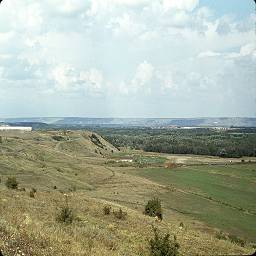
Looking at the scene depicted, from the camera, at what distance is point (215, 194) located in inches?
2869

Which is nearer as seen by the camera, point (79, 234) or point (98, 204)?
point (79, 234)

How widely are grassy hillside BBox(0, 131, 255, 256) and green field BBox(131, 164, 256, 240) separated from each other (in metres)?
0.18

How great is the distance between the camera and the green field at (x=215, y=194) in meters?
49.8

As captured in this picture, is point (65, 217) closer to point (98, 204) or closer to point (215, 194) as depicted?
point (98, 204)

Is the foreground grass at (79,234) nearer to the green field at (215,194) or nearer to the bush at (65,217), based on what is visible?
the bush at (65,217)

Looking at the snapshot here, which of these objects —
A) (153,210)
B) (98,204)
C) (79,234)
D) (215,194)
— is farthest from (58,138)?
(79,234)

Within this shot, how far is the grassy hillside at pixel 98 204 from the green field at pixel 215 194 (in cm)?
18

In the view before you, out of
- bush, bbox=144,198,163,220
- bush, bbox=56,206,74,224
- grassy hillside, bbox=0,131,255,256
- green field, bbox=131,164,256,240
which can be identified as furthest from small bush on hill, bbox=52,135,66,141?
A: bush, bbox=56,206,74,224

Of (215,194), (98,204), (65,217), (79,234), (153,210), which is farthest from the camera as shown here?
(215,194)

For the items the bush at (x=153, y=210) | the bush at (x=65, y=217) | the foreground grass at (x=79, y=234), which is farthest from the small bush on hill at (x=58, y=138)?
the bush at (x=65, y=217)

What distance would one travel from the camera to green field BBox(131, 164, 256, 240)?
4983cm

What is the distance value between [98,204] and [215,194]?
45.1 m

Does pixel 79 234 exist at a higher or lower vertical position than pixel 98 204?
higher

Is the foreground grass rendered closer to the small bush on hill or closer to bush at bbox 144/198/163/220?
bush at bbox 144/198/163/220
